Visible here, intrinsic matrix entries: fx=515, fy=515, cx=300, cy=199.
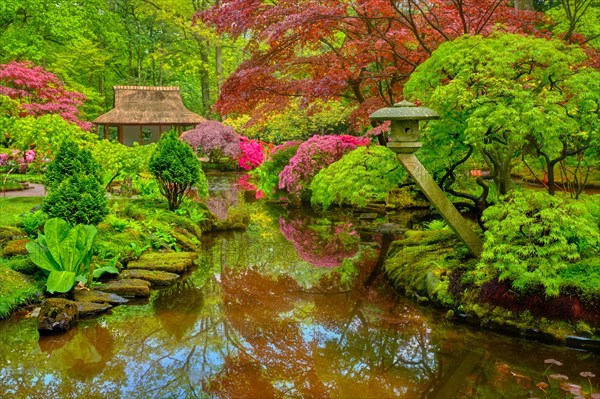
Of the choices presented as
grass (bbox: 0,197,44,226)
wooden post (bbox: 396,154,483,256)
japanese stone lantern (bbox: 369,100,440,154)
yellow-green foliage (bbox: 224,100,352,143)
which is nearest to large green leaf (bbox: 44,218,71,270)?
grass (bbox: 0,197,44,226)

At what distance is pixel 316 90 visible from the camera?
27.9 ft

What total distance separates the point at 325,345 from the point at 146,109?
24079mm

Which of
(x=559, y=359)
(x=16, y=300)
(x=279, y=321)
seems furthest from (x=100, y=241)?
(x=559, y=359)

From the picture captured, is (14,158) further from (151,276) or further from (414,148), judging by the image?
(414,148)

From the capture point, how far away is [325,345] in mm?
4953

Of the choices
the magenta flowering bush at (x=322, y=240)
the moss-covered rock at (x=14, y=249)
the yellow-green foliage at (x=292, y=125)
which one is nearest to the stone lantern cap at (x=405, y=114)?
the magenta flowering bush at (x=322, y=240)

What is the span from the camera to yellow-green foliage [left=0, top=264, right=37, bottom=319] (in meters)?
5.57

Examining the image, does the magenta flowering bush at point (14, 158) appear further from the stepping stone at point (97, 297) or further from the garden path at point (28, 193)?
the stepping stone at point (97, 297)

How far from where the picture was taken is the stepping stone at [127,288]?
636 centimetres

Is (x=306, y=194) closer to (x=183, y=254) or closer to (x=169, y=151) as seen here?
(x=169, y=151)

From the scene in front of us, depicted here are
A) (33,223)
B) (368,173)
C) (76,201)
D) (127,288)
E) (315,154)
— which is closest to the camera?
(127,288)

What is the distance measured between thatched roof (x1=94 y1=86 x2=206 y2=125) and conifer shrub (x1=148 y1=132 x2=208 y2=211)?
1672 cm

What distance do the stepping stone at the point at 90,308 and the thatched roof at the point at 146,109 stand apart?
70.4ft

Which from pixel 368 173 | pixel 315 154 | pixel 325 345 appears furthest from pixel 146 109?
pixel 325 345
